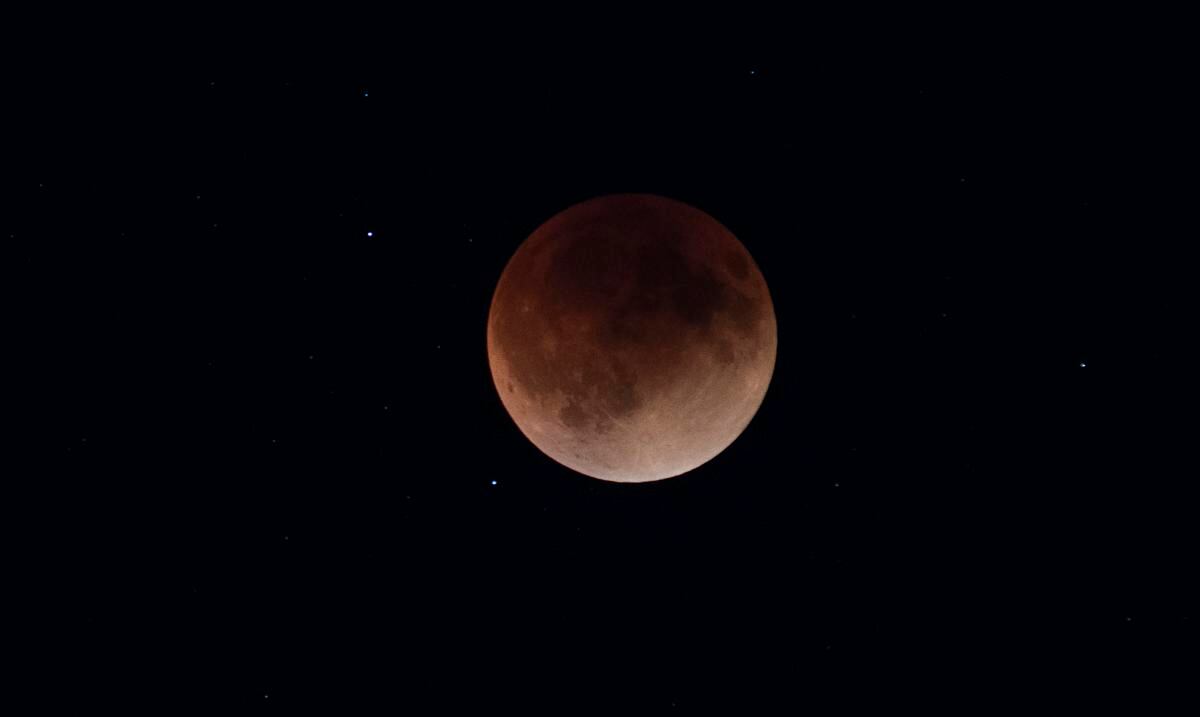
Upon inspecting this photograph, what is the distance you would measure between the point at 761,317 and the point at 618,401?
1.03m

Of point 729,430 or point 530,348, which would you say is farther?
point 729,430

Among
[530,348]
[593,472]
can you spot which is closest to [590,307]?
[530,348]

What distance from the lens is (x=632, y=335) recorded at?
4.89m

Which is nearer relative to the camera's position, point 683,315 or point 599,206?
point 683,315

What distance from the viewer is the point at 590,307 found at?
490cm

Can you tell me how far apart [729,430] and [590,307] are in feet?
4.16

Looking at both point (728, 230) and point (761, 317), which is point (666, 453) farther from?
point (728, 230)

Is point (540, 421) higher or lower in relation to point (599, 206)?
lower

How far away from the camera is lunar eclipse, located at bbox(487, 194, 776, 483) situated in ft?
16.1

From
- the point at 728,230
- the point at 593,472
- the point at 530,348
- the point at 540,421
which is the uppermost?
the point at 728,230

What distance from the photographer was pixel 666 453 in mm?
5340

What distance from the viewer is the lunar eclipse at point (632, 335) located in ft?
16.1

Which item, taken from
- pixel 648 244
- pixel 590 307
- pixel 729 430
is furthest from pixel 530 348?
pixel 729 430

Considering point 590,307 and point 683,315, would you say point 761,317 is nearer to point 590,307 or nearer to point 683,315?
point 683,315
